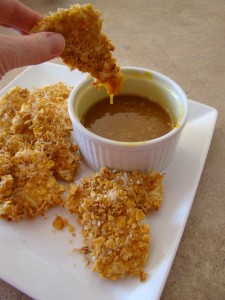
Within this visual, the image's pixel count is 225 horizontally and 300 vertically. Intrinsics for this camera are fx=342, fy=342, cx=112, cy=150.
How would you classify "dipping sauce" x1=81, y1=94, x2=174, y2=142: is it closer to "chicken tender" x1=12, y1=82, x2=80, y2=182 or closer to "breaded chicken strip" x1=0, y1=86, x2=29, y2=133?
"chicken tender" x1=12, y1=82, x2=80, y2=182

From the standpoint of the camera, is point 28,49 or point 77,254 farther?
point 77,254

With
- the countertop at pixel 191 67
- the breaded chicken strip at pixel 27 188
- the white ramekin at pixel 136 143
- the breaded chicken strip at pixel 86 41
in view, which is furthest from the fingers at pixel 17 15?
the countertop at pixel 191 67

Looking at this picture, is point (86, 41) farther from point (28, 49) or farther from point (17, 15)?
point (17, 15)

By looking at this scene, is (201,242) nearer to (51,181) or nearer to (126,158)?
(126,158)

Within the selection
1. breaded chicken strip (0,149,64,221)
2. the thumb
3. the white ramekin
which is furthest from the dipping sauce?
the thumb

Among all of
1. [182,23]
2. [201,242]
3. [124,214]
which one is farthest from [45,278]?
[182,23]

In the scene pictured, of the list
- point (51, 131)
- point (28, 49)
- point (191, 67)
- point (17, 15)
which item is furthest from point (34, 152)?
point (191, 67)

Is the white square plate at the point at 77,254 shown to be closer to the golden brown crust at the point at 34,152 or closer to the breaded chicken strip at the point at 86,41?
the golden brown crust at the point at 34,152
